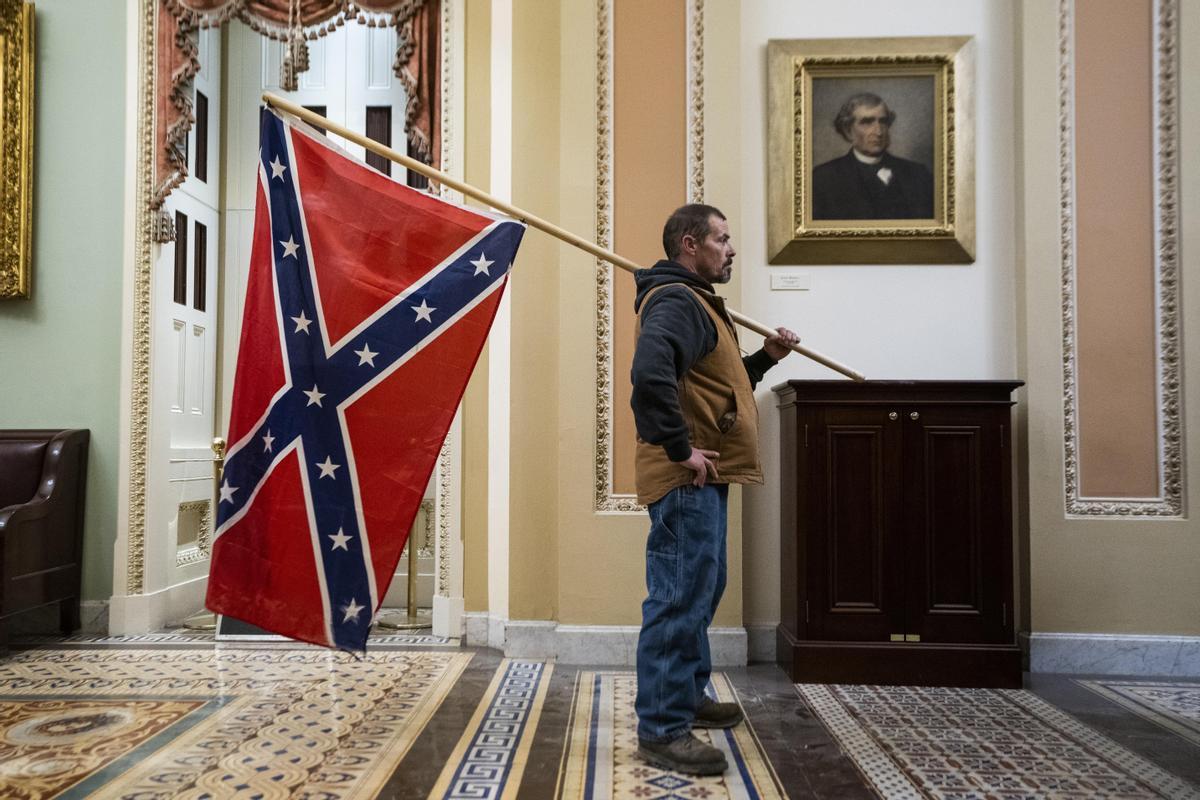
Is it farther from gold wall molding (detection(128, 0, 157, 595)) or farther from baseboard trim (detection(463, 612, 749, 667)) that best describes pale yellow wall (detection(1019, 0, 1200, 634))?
gold wall molding (detection(128, 0, 157, 595))

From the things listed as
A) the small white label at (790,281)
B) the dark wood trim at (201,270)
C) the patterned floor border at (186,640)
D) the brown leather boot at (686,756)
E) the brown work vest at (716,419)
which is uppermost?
the dark wood trim at (201,270)

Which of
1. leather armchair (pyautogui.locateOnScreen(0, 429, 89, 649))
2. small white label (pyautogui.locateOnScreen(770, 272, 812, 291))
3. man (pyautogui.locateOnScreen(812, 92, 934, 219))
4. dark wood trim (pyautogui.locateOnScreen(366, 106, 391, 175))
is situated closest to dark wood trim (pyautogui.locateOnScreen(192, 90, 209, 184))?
dark wood trim (pyautogui.locateOnScreen(366, 106, 391, 175))

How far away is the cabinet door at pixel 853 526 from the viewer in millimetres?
3457

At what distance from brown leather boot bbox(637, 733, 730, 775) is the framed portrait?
2398 millimetres

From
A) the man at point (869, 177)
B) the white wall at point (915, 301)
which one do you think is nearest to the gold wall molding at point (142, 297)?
the white wall at point (915, 301)

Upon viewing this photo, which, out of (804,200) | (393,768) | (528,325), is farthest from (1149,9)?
(393,768)

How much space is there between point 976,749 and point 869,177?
259cm

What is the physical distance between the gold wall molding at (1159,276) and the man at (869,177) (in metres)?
0.65

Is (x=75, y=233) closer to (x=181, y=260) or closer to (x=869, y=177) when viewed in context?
(x=181, y=260)

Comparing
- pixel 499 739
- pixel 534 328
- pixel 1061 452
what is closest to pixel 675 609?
pixel 499 739

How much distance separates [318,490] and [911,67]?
134 inches

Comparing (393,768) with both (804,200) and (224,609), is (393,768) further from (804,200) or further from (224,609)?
(804,200)

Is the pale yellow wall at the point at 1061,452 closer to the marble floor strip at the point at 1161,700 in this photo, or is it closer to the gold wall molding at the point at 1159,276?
the gold wall molding at the point at 1159,276

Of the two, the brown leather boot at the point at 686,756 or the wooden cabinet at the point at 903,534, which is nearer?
the brown leather boot at the point at 686,756
